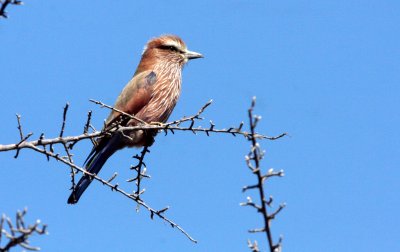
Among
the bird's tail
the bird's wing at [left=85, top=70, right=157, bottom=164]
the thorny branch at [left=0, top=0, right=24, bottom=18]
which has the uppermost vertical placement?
the bird's wing at [left=85, top=70, right=157, bottom=164]

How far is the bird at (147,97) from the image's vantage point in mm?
6617

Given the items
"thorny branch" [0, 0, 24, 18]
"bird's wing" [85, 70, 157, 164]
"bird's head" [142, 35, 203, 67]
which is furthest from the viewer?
"bird's head" [142, 35, 203, 67]

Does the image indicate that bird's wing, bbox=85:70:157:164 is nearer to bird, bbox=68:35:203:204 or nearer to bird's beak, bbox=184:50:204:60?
bird, bbox=68:35:203:204

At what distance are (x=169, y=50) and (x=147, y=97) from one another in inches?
48.9

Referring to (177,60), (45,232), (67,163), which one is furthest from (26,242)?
(177,60)

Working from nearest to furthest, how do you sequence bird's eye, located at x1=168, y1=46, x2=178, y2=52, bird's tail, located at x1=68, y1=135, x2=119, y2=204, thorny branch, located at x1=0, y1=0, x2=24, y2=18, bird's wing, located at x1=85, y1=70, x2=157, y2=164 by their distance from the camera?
thorny branch, located at x1=0, y1=0, x2=24, y2=18
bird's tail, located at x1=68, y1=135, x2=119, y2=204
bird's wing, located at x1=85, y1=70, x2=157, y2=164
bird's eye, located at x1=168, y1=46, x2=178, y2=52

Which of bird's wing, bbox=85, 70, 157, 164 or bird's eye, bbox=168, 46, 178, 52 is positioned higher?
bird's eye, bbox=168, 46, 178, 52

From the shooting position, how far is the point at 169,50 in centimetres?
824

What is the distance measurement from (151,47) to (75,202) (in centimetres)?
281

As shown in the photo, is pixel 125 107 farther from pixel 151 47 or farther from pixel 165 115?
pixel 151 47

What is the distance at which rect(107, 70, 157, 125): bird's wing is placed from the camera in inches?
279

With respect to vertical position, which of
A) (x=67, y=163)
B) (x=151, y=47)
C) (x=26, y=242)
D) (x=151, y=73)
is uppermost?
(x=151, y=47)

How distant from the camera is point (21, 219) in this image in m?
2.79

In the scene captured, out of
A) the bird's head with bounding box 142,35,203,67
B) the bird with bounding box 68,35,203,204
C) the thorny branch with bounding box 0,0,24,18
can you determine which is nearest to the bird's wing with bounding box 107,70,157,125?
the bird with bounding box 68,35,203,204
